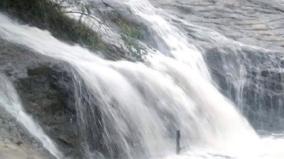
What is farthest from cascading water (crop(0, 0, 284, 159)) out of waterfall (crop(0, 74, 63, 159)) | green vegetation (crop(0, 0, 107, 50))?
green vegetation (crop(0, 0, 107, 50))

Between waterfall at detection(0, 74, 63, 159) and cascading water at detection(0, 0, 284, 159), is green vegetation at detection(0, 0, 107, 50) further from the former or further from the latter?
waterfall at detection(0, 74, 63, 159)

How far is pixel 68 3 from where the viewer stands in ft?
38.8

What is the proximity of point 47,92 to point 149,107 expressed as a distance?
2.63 meters

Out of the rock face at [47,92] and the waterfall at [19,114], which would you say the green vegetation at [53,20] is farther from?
the waterfall at [19,114]

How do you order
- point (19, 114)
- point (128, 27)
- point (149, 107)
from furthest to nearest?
point (128, 27) < point (149, 107) < point (19, 114)

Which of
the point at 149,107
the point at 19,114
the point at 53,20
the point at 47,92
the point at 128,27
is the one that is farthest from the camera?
the point at 128,27

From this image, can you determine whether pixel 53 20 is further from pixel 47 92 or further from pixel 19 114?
pixel 19 114

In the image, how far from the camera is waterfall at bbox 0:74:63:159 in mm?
7582

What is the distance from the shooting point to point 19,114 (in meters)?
7.66

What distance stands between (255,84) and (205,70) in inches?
50.8

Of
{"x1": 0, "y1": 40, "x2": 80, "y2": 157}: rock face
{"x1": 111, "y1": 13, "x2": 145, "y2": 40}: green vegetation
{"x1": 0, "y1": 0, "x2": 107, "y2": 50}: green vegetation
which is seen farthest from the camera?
{"x1": 111, "y1": 13, "x2": 145, "y2": 40}: green vegetation

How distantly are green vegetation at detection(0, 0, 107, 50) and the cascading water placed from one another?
23 centimetres

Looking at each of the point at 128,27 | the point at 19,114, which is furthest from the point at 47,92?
the point at 128,27

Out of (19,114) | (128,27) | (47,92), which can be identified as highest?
(128,27)
